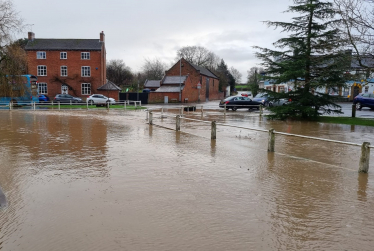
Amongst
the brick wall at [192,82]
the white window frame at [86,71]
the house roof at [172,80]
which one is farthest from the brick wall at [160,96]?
the white window frame at [86,71]

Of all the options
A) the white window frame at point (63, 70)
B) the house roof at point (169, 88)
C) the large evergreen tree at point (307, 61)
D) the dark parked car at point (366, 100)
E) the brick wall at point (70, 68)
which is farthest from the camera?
the house roof at point (169, 88)

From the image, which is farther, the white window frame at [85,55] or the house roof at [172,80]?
the house roof at [172,80]

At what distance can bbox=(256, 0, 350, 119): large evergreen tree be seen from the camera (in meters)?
18.3

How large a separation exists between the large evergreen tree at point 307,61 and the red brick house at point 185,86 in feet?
99.7

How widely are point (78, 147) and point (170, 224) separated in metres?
6.66

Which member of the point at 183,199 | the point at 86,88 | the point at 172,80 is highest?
the point at 172,80

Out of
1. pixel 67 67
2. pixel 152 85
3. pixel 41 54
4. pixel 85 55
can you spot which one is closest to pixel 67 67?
pixel 67 67

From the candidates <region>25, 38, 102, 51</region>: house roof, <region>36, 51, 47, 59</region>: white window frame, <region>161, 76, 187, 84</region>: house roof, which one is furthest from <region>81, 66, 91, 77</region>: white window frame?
<region>161, 76, 187, 84</region>: house roof

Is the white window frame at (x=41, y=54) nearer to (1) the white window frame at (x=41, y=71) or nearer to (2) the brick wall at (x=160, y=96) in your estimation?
(1) the white window frame at (x=41, y=71)

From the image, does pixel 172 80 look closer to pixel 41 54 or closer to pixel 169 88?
pixel 169 88

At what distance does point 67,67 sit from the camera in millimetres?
48906

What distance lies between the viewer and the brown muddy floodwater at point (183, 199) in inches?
158

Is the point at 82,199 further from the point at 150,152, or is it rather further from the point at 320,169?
the point at 320,169

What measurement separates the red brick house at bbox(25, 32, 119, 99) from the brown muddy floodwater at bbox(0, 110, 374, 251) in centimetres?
4087
